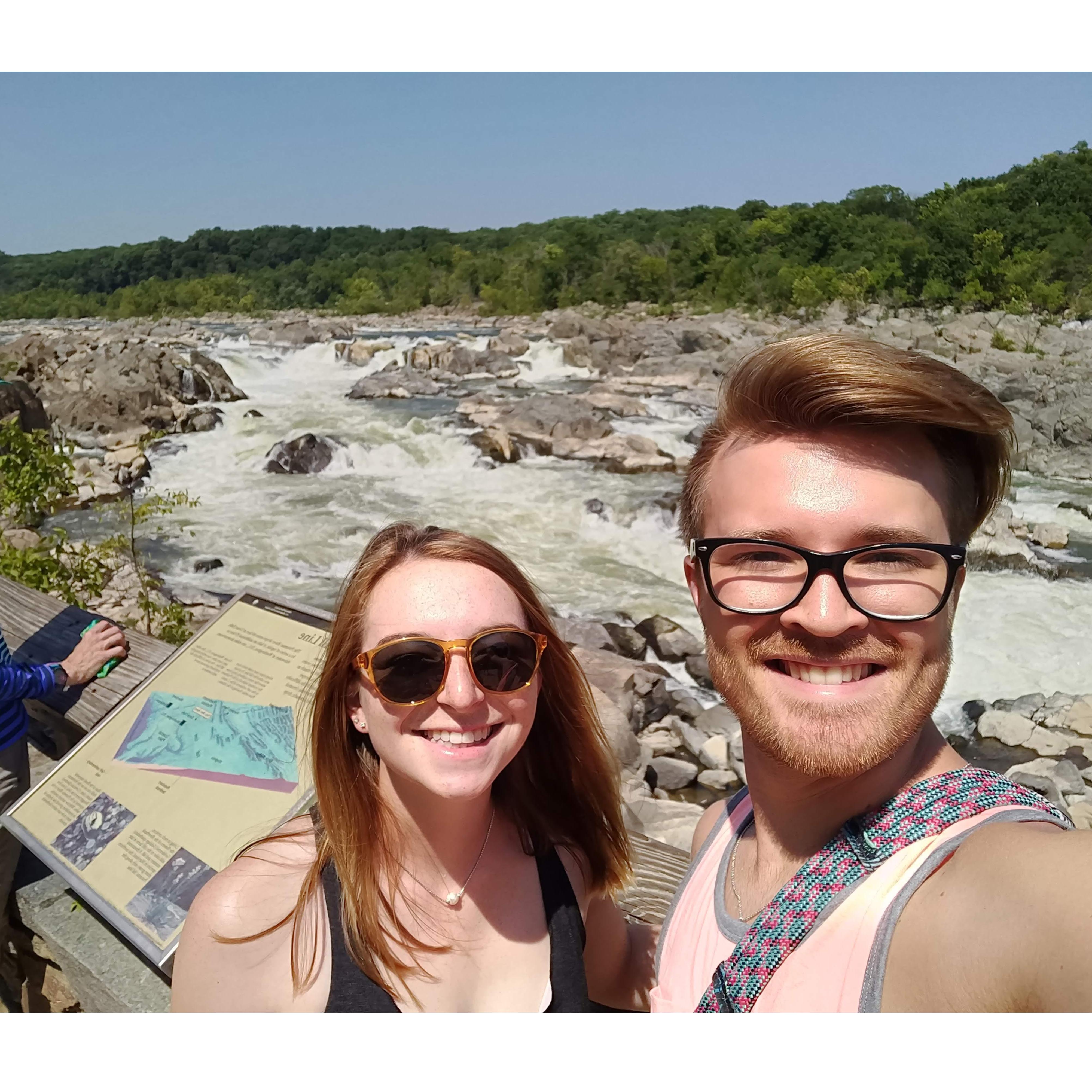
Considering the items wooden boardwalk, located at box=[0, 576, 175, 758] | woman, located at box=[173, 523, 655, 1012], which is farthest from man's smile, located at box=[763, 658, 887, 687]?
wooden boardwalk, located at box=[0, 576, 175, 758]

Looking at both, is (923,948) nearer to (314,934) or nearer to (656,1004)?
(656,1004)

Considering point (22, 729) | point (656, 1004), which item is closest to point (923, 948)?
point (656, 1004)

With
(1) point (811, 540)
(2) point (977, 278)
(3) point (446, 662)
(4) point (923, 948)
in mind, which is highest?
(2) point (977, 278)

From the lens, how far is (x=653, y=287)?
32750mm

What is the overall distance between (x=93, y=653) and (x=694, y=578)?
214cm

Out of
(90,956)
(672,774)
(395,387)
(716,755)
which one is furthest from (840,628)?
(395,387)

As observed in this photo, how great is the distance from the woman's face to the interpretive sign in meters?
0.51

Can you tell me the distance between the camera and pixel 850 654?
1.00m

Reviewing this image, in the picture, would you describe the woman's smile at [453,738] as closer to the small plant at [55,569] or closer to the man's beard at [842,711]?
the man's beard at [842,711]

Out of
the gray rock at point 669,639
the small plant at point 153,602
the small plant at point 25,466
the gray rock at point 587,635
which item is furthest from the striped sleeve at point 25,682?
the gray rock at point 669,639

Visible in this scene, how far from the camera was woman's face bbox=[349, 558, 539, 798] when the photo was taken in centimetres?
122

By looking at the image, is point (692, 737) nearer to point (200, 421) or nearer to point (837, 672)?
point (837, 672)

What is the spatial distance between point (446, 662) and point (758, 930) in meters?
0.55

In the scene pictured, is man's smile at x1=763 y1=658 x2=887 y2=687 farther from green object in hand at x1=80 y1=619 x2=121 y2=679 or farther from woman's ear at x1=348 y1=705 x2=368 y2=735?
green object in hand at x1=80 y1=619 x2=121 y2=679
